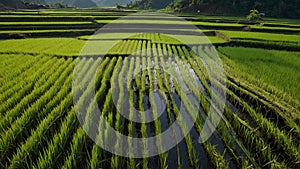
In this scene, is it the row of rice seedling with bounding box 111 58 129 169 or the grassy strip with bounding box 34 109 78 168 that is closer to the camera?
the grassy strip with bounding box 34 109 78 168

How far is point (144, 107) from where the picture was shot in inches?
181

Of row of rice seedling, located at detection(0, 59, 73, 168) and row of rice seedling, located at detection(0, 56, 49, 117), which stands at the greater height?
row of rice seedling, located at detection(0, 56, 49, 117)

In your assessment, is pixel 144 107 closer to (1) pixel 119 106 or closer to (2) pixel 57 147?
(1) pixel 119 106

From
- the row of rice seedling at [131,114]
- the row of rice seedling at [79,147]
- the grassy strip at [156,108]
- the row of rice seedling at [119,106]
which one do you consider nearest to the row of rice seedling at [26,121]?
the row of rice seedling at [79,147]

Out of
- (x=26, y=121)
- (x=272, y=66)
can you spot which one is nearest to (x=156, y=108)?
(x=26, y=121)

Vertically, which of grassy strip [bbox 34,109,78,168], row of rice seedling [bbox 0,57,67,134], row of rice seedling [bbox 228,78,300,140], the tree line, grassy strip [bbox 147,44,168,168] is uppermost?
the tree line

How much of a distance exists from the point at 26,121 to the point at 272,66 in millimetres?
6486

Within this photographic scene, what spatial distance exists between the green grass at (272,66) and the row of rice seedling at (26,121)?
4.46m

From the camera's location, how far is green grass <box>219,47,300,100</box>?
210 inches

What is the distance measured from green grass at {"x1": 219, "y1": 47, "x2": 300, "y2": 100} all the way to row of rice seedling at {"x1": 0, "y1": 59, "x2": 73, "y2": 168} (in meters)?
4.46

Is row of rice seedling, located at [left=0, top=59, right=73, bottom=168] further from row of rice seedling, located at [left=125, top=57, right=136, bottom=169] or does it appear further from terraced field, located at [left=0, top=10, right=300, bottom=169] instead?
row of rice seedling, located at [left=125, top=57, right=136, bottom=169]

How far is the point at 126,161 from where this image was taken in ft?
9.41

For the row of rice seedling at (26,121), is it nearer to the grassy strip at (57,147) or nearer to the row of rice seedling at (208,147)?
the grassy strip at (57,147)

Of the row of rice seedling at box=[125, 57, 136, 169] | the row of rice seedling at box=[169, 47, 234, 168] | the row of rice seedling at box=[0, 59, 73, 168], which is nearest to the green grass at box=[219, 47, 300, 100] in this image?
the row of rice seedling at box=[169, 47, 234, 168]
